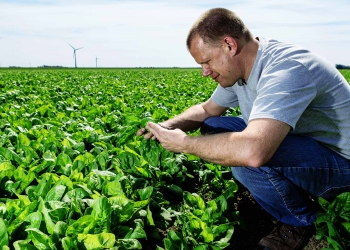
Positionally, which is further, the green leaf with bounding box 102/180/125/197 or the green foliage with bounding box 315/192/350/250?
the green leaf with bounding box 102/180/125/197

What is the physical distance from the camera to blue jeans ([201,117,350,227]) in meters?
2.62

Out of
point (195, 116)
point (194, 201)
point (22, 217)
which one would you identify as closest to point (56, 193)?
point (22, 217)

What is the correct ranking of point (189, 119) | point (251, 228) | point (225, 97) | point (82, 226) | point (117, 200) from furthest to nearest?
point (189, 119) → point (225, 97) → point (251, 228) → point (117, 200) → point (82, 226)

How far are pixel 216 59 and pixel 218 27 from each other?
8.6 inches

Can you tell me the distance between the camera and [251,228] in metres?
3.06

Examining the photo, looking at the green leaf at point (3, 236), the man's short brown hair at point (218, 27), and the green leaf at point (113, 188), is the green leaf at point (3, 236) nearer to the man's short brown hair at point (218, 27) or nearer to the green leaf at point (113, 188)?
the green leaf at point (113, 188)

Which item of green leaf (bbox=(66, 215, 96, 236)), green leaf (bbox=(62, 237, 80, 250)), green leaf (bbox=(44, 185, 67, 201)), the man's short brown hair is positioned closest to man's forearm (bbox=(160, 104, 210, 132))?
the man's short brown hair

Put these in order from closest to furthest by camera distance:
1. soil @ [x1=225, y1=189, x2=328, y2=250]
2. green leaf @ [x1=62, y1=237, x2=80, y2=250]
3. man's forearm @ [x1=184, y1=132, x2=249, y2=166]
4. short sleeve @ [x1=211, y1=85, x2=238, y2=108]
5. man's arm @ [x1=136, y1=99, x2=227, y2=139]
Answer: green leaf @ [x1=62, y1=237, x2=80, y2=250]
man's forearm @ [x1=184, y1=132, x2=249, y2=166]
soil @ [x1=225, y1=189, x2=328, y2=250]
short sleeve @ [x1=211, y1=85, x2=238, y2=108]
man's arm @ [x1=136, y1=99, x2=227, y2=139]

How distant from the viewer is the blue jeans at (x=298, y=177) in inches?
103

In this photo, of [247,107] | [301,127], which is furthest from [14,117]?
[301,127]

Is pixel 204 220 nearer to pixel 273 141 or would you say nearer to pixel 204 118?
pixel 273 141

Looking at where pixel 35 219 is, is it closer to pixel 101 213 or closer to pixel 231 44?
pixel 101 213

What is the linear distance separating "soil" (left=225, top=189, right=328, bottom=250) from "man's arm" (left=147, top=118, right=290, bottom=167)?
0.80 metres

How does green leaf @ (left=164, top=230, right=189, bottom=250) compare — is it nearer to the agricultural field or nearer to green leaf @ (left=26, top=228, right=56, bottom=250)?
the agricultural field
